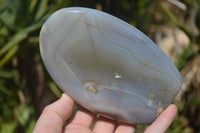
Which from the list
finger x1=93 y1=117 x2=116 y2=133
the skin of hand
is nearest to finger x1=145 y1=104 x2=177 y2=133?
the skin of hand

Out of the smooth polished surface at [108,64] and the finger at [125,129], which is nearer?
the smooth polished surface at [108,64]

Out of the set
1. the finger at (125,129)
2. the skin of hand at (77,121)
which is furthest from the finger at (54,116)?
the finger at (125,129)

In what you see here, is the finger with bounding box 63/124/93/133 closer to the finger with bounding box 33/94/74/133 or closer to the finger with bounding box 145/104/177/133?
the finger with bounding box 33/94/74/133

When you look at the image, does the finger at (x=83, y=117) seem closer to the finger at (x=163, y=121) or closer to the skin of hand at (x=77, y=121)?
the skin of hand at (x=77, y=121)

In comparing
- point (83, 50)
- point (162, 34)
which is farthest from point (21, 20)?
point (162, 34)

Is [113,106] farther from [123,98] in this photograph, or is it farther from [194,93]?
[194,93]
